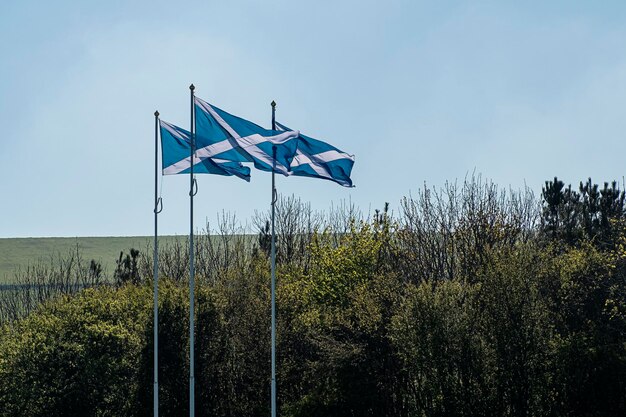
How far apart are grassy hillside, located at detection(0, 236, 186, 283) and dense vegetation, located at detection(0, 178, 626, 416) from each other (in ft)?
236

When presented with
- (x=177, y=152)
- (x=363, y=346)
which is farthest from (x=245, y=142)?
(x=363, y=346)

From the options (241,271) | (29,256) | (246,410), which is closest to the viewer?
(246,410)

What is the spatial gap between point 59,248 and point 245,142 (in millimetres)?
98877

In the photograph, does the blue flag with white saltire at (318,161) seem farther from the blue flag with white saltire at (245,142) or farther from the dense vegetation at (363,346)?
the dense vegetation at (363,346)

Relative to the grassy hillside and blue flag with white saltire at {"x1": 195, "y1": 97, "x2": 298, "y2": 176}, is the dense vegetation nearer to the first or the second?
blue flag with white saltire at {"x1": 195, "y1": 97, "x2": 298, "y2": 176}

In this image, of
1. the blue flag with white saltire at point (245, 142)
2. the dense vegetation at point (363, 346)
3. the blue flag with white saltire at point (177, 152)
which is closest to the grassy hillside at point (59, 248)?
the dense vegetation at point (363, 346)

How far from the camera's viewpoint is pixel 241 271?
108 feet

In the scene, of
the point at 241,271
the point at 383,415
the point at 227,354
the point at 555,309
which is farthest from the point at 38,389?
the point at 555,309

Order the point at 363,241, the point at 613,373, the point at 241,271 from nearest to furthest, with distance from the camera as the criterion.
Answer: the point at 613,373, the point at 241,271, the point at 363,241

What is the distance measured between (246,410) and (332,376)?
14.3 ft

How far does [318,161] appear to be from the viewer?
2070 cm

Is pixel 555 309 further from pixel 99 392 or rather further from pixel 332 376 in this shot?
pixel 99 392

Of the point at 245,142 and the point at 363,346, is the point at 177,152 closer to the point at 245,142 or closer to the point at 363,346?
the point at 245,142

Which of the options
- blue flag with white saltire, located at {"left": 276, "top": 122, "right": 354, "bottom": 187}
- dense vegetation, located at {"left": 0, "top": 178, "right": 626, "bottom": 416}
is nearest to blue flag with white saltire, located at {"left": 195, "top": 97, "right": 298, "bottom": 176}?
blue flag with white saltire, located at {"left": 276, "top": 122, "right": 354, "bottom": 187}
